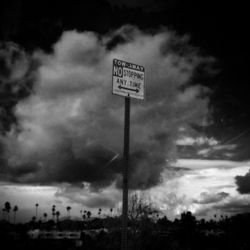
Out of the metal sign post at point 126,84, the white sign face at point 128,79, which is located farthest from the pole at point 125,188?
the white sign face at point 128,79

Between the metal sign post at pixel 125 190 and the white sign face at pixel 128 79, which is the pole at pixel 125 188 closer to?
the metal sign post at pixel 125 190

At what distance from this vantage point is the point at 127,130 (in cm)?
670

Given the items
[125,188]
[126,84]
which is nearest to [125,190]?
[125,188]

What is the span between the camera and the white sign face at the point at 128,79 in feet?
21.2

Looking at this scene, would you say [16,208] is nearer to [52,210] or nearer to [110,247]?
[52,210]

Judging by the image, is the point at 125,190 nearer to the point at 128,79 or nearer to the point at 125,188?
the point at 125,188

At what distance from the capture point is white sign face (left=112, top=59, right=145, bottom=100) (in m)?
6.48

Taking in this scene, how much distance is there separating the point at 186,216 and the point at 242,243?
42529 mm

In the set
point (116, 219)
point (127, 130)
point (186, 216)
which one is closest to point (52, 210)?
point (186, 216)

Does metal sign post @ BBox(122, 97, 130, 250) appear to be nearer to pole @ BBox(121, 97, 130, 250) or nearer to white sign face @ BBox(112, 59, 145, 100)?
pole @ BBox(121, 97, 130, 250)

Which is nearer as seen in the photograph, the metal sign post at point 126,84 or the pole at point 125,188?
the pole at point 125,188

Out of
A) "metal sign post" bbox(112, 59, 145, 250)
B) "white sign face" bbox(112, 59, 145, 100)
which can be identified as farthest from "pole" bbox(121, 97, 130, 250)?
"white sign face" bbox(112, 59, 145, 100)

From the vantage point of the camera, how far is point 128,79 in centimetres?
661

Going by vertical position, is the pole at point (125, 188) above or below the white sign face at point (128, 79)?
below
